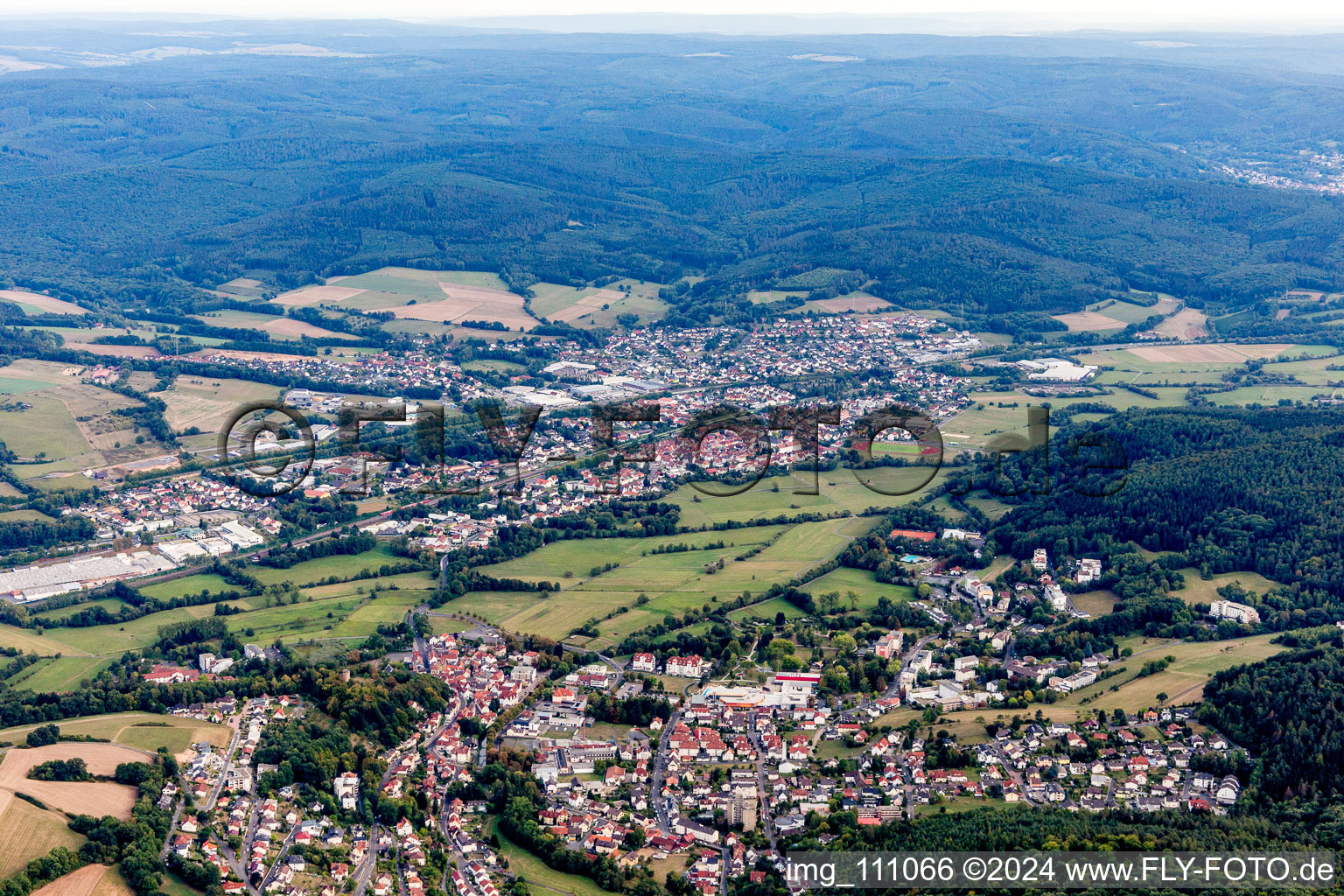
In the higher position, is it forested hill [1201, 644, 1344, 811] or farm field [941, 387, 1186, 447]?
forested hill [1201, 644, 1344, 811]

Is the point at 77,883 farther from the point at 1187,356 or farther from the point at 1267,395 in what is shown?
the point at 1187,356

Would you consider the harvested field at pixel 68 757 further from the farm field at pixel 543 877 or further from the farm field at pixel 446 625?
the farm field at pixel 446 625

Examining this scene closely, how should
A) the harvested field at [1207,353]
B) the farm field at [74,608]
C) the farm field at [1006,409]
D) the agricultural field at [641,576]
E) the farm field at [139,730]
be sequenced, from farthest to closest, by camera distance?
the harvested field at [1207,353] → the farm field at [1006,409] → the farm field at [74,608] → the agricultural field at [641,576] → the farm field at [139,730]

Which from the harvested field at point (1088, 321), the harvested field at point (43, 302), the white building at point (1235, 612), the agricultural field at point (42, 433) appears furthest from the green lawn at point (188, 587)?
the harvested field at point (1088, 321)

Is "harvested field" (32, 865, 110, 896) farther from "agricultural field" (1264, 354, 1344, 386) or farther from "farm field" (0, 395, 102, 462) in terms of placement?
"agricultural field" (1264, 354, 1344, 386)

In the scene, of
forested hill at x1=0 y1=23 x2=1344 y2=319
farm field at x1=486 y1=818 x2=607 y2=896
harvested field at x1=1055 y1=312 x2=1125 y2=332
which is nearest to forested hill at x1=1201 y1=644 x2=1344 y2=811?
farm field at x1=486 y1=818 x2=607 y2=896
